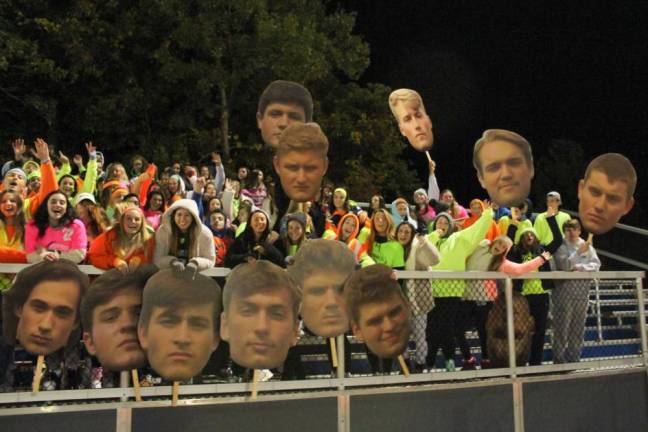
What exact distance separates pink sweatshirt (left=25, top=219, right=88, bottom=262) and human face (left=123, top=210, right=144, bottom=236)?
1.48 feet

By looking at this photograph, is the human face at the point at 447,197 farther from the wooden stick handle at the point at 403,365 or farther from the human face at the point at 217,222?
the wooden stick handle at the point at 403,365

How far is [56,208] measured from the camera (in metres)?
6.63

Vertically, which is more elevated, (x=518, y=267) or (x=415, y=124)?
(x=415, y=124)

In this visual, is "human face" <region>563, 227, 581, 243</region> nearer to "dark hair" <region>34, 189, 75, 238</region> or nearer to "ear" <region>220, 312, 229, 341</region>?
"ear" <region>220, 312, 229, 341</region>

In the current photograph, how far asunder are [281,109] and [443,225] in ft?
9.87

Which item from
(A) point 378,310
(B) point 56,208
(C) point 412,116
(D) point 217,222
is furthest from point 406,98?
(B) point 56,208

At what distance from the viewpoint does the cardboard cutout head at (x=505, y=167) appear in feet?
25.0

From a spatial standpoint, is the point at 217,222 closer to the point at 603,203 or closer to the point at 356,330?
the point at 356,330

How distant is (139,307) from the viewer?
604 centimetres

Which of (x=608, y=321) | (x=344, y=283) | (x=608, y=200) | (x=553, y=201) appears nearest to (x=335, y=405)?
(x=344, y=283)

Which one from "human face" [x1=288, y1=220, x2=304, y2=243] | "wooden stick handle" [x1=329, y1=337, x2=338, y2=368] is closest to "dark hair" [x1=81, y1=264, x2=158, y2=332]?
"wooden stick handle" [x1=329, y1=337, x2=338, y2=368]

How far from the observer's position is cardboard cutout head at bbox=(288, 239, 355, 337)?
6523 millimetres

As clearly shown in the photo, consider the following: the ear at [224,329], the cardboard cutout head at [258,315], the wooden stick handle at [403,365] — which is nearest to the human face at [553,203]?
the wooden stick handle at [403,365]

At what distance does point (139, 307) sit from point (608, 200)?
185 inches
